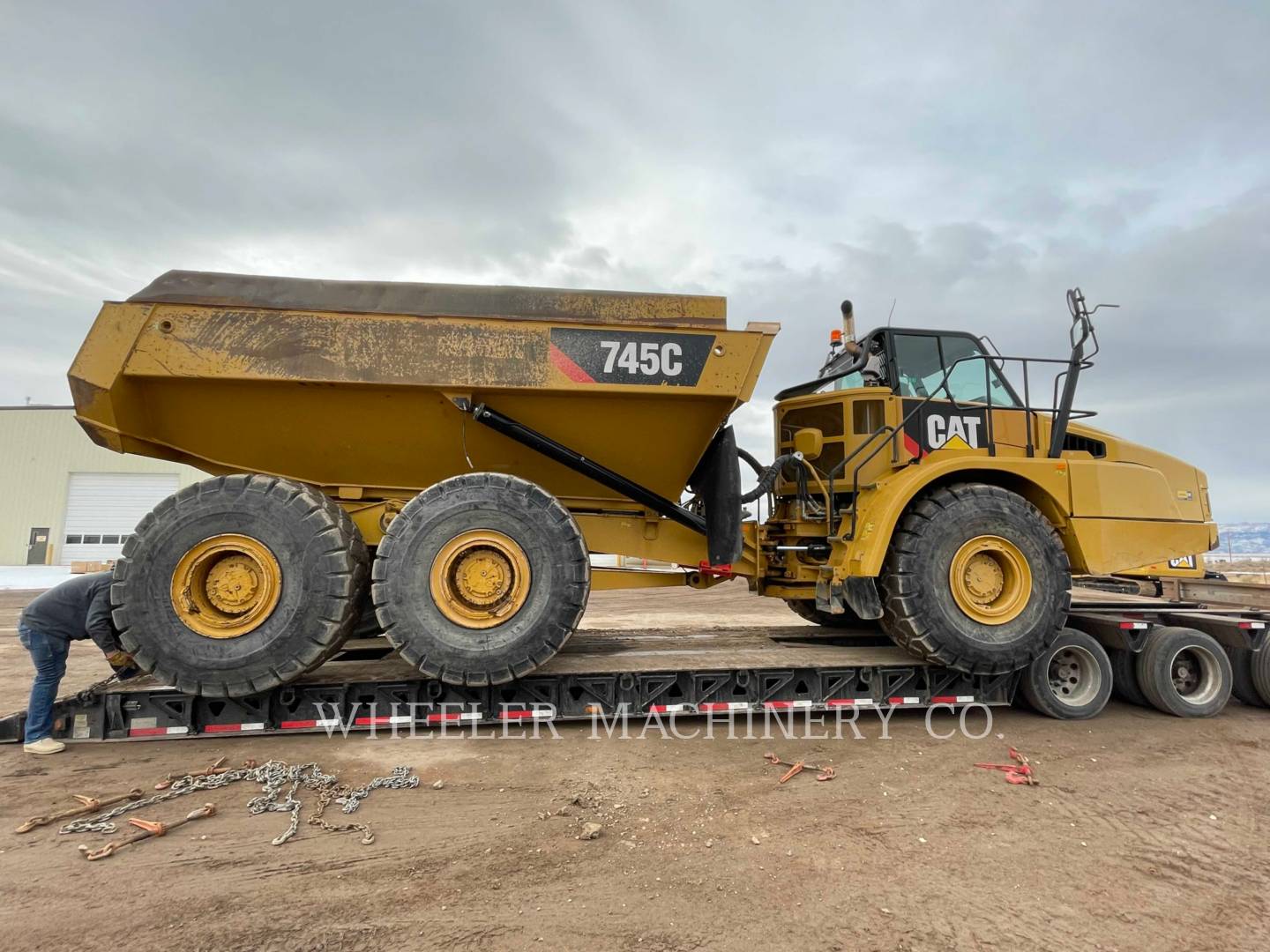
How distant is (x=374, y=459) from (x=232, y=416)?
94cm

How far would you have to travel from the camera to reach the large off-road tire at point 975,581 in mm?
4602

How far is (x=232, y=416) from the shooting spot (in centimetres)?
439

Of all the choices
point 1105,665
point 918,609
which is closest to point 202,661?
point 918,609

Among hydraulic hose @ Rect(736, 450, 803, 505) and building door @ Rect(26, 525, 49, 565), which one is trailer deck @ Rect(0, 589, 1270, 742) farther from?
building door @ Rect(26, 525, 49, 565)

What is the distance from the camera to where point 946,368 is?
558 cm

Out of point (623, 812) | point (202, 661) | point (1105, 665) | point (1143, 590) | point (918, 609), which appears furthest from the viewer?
point (1143, 590)

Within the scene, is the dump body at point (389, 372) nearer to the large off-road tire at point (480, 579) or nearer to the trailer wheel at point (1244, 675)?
the large off-road tire at point (480, 579)

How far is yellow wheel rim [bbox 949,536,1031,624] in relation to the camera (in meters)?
4.70

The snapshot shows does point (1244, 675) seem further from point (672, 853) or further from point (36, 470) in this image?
point (36, 470)

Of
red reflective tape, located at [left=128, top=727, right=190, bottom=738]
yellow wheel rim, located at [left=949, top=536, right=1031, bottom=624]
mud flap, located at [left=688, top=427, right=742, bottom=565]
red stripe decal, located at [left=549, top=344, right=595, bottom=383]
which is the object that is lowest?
red reflective tape, located at [left=128, top=727, right=190, bottom=738]

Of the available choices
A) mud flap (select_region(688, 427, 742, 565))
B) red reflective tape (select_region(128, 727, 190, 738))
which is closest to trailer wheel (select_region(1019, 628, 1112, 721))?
mud flap (select_region(688, 427, 742, 565))

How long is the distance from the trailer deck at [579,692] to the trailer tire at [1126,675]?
7.8 inches

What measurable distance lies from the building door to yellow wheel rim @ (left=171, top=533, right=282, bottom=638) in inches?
1070

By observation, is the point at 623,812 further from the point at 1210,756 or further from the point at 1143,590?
the point at 1143,590
